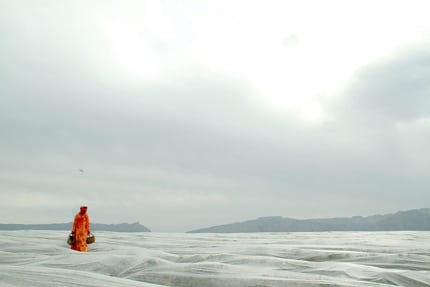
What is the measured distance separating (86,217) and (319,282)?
6.95m

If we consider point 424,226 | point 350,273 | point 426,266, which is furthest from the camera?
point 424,226

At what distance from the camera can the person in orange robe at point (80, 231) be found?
8055mm

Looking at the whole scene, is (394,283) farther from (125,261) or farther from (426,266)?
(125,261)

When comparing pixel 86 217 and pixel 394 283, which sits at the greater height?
pixel 86 217

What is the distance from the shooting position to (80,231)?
8.17m

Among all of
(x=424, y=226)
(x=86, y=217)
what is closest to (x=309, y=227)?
(x=424, y=226)

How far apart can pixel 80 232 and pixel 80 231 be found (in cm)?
2

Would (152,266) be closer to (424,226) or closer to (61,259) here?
(61,259)

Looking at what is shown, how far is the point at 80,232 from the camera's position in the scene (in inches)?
321

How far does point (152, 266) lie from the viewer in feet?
12.1

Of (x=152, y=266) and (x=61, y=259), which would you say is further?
(x=61, y=259)

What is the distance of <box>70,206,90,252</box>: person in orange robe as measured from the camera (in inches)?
317

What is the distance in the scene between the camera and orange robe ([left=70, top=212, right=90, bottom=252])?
805 cm

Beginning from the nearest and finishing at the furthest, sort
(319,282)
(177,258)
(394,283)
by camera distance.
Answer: (319,282) < (394,283) < (177,258)
